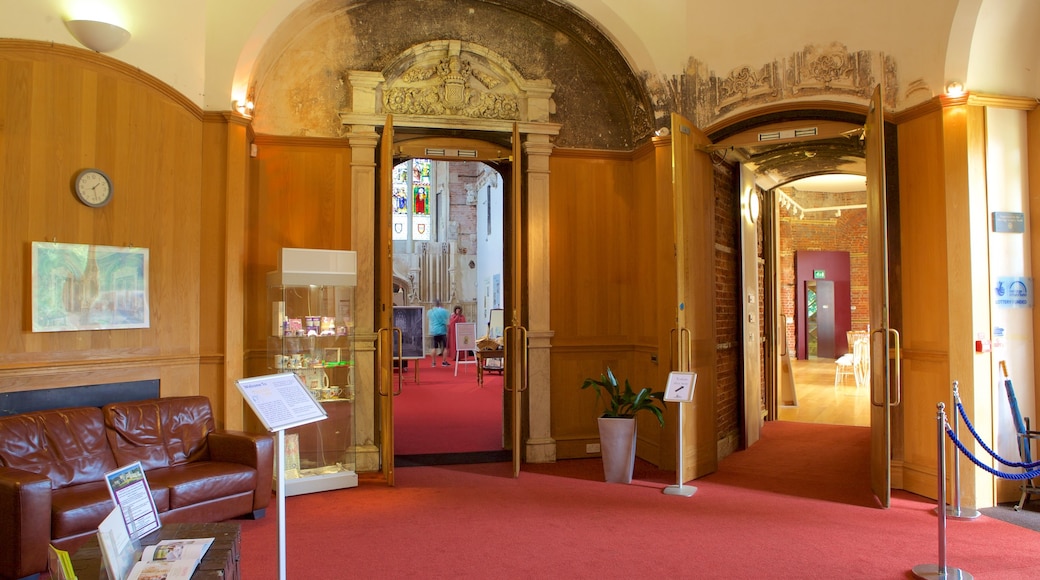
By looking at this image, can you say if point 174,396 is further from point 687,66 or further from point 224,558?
point 687,66

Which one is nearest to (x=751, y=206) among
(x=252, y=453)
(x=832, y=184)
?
(x=252, y=453)

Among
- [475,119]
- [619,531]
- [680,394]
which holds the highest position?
[475,119]

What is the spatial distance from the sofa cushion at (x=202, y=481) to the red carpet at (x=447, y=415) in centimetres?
238

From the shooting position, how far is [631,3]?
631 centimetres

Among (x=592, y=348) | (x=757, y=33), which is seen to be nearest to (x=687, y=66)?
(x=757, y=33)

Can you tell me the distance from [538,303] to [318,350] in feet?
6.69

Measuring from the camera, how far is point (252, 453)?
4.82m

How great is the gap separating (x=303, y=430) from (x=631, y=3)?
15.1 feet

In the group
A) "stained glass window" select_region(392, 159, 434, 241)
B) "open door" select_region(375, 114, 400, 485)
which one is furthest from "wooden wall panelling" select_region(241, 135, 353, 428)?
"stained glass window" select_region(392, 159, 434, 241)

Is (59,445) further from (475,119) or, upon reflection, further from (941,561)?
(941,561)

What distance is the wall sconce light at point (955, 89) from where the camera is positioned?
497cm

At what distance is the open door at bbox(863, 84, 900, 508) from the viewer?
491cm

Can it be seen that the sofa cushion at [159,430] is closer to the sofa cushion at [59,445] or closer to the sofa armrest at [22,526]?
the sofa cushion at [59,445]

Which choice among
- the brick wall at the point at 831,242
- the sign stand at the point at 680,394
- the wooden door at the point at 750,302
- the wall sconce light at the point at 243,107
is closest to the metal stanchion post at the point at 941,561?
the sign stand at the point at 680,394
